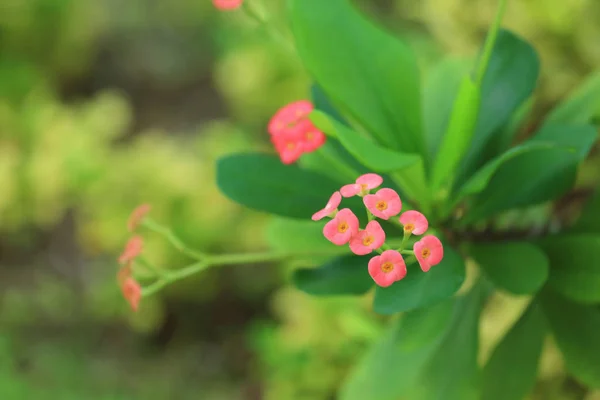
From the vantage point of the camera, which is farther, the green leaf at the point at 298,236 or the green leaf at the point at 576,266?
the green leaf at the point at 298,236

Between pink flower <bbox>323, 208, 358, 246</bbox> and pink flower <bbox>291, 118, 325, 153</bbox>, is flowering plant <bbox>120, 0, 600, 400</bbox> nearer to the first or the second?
pink flower <bbox>291, 118, 325, 153</bbox>

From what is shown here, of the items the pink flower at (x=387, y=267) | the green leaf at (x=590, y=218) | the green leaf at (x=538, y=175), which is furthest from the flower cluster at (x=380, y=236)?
the green leaf at (x=590, y=218)

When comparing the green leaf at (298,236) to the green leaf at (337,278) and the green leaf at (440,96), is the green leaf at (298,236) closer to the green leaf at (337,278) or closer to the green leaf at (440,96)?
the green leaf at (337,278)

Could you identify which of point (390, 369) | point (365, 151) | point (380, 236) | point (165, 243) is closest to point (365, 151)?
point (365, 151)

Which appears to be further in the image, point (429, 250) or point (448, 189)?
point (448, 189)

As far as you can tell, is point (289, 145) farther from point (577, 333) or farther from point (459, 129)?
point (577, 333)

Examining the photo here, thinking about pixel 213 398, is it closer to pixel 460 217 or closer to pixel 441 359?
pixel 441 359
